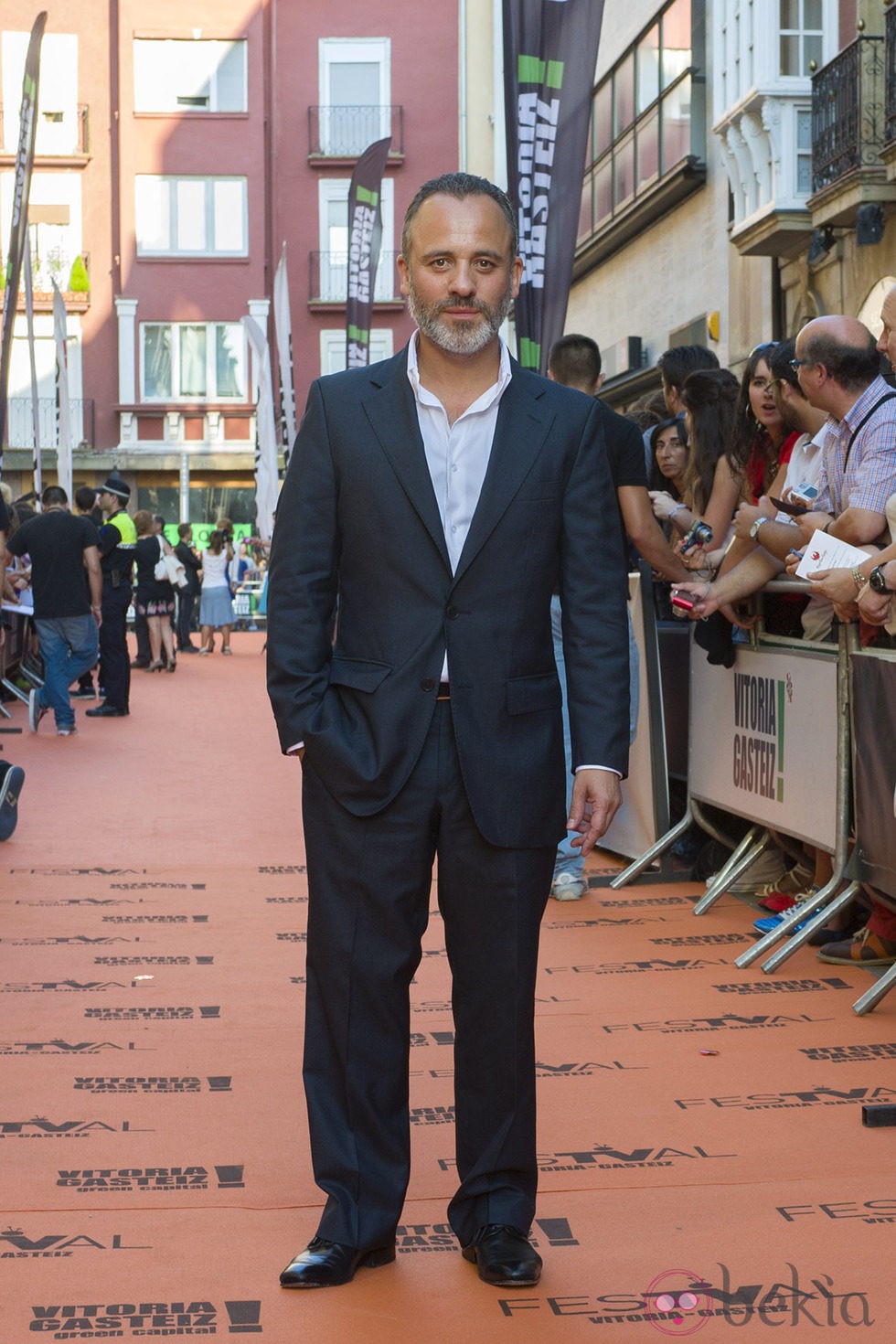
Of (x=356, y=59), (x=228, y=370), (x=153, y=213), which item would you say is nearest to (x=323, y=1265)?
(x=228, y=370)

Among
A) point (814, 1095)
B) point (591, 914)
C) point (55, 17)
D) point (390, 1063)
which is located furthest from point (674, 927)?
point (55, 17)

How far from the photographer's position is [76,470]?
4225 cm

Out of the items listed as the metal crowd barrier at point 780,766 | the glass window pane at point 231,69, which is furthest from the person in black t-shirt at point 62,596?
the glass window pane at point 231,69

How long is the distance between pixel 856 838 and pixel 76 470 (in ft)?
125

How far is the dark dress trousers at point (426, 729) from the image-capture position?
3367mm

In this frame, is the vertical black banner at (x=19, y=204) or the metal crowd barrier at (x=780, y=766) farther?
the vertical black banner at (x=19, y=204)

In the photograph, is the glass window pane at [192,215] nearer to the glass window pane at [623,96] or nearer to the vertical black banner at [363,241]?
the glass window pane at [623,96]

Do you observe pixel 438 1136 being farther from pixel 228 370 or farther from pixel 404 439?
pixel 228 370

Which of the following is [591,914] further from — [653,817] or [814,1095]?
[814,1095]

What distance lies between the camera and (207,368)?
140ft

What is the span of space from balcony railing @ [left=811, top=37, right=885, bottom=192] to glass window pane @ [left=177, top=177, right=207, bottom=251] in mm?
26791

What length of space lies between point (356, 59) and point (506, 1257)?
43.0 m

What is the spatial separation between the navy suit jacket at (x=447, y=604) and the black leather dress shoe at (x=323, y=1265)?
2.78ft

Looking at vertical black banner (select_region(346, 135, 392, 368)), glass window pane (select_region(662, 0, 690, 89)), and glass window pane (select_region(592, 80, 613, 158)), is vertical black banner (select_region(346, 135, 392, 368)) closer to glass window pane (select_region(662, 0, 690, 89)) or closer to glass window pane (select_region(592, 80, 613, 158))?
glass window pane (select_region(662, 0, 690, 89))
